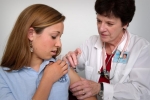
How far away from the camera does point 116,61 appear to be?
1497 mm

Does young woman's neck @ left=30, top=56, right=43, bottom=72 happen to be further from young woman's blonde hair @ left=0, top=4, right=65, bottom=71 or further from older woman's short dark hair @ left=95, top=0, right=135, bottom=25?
older woman's short dark hair @ left=95, top=0, right=135, bottom=25

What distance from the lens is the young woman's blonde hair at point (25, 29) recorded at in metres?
1.10

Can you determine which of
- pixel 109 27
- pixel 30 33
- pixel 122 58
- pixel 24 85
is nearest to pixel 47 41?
Answer: pixel 30 33

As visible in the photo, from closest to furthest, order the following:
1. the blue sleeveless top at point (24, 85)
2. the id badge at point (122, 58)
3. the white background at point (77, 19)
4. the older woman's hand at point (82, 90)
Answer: the blue sleeveless top at point (24, 85), the older woman's hand at point (82, 90), the id badge at point (122, 58), the white background at point (77, 19)

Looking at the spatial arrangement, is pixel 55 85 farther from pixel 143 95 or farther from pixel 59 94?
pixel 143 95

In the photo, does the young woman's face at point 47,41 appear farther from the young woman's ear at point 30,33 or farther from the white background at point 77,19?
the white background at point 77,19

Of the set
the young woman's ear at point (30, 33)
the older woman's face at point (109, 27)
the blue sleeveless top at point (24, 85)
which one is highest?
the young woman's ear at point (30, 33)

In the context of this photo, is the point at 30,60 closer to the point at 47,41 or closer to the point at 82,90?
the point at 47,41

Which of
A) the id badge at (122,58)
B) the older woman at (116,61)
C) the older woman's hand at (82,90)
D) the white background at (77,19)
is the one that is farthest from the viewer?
the white background at (77,19)

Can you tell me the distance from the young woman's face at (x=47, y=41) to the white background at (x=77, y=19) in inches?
43.8

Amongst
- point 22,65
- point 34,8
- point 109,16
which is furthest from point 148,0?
point 22,65

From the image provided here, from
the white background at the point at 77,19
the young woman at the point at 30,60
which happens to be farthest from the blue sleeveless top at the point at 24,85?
the white background at the point at 77,19

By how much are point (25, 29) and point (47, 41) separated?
0.15 m

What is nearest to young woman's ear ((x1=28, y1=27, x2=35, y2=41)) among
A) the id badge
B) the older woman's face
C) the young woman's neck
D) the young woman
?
the young woman
